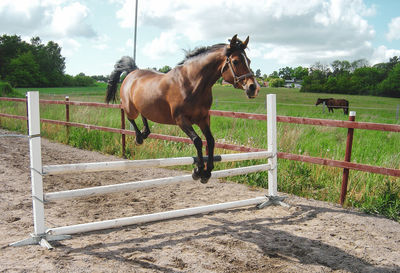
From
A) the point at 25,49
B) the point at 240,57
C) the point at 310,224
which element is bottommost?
the point at 310,224

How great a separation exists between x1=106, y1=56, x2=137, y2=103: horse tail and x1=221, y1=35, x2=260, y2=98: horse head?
1.36 meters

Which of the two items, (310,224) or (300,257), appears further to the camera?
(310,224)

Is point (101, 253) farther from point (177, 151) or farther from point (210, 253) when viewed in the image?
point (177, 151)

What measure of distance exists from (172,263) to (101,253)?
0.70m

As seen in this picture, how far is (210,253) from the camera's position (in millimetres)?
3381

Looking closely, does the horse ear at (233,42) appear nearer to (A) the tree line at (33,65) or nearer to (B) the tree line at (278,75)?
(B) the tree line at (278,75)

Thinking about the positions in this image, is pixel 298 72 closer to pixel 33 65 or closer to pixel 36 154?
pixel 33 65

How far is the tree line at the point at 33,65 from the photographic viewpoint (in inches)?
2329

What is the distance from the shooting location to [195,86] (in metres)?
2.75

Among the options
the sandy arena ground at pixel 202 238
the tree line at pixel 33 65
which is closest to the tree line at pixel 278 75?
the tree line at pixel 33 65

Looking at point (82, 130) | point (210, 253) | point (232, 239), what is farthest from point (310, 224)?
point (82, 130)

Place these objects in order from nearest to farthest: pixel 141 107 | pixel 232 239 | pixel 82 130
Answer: pixel 141 107, pixel 232 239, pixel 82 130

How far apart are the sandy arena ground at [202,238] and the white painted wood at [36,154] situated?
31 centimetres

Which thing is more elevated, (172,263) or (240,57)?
(240,57)
